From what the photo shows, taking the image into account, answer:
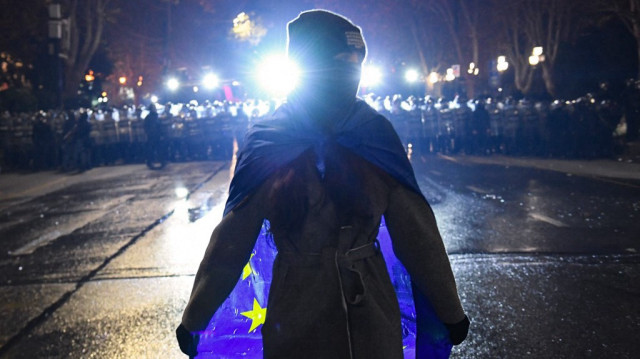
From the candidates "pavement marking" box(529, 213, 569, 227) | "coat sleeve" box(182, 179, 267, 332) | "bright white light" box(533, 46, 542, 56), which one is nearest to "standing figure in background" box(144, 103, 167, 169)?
"pavement marking" box(529, 213, 569, 227)

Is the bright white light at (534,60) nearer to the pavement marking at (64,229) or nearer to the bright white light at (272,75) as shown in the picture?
the bright white light at (272,75)

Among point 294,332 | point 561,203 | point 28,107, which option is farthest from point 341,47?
point 28,107

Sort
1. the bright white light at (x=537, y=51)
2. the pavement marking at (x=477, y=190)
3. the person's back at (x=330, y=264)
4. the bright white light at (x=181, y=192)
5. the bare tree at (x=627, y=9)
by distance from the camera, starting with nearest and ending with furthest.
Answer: the person's back at (x=330, y=264) < the pavement marking at (x=477, y=190) < the bright white light at (x=181, y=192) < the bare tree at (x=627, y=9) < the bright white light at (x=537, y=51)

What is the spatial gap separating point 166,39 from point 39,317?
70.9 feet

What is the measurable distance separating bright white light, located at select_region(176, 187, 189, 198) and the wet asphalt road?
4 centimetres

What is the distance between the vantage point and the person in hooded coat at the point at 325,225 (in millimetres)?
1808

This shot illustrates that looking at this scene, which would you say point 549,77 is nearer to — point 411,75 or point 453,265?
point 411,75

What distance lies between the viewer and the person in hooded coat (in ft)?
5.93

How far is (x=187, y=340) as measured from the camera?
76.0 inches

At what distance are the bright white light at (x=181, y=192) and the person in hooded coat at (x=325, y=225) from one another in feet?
30.1

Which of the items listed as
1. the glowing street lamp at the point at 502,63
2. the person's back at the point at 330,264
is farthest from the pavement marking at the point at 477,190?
the glowing street lamp at the point at 502,63

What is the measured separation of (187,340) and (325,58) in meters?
1.18

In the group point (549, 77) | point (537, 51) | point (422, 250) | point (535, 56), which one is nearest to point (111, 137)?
point (422, 250)

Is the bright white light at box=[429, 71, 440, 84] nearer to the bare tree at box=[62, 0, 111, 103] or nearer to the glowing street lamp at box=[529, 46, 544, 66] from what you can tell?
the glowing street lamp at box=[529, 46, 544, 66]
